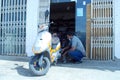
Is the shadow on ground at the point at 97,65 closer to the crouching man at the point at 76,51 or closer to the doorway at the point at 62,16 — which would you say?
the crouching man at the point at 76,51

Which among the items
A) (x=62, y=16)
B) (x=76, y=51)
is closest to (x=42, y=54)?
(x=76, y=51)

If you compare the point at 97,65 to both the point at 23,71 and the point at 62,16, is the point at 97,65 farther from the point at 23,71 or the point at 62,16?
the point at 62,16

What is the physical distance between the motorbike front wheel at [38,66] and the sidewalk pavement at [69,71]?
13cm

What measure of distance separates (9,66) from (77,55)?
225 centimetres

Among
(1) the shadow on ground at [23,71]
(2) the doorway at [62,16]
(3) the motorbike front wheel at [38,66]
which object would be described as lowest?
(1) the shadow on ground at [23,71]

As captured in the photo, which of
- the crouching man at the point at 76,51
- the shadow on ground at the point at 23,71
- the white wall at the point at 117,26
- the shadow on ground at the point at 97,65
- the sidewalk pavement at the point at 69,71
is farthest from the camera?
the white wall at the point at 117,26

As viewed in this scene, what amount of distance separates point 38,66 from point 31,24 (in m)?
3.13

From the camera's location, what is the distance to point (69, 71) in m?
6.95

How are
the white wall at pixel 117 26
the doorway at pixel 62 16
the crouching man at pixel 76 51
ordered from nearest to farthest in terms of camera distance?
the crouching man at pixel 76 51, the white wall at pixel 117 26, the doorway at pixel 62 16

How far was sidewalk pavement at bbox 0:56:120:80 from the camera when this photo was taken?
21.3 ft

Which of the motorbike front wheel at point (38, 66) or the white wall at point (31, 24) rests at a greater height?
the white wall at point (31, 24)

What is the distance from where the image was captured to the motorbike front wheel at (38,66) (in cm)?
656

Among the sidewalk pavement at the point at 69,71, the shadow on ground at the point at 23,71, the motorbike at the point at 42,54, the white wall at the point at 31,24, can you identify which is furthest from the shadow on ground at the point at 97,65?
the white wall at the point at 31,24

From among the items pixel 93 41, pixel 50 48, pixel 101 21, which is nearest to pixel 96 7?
pixel 101 21
